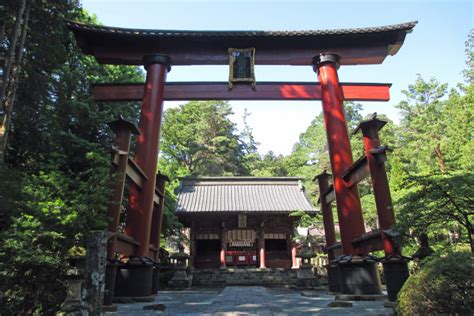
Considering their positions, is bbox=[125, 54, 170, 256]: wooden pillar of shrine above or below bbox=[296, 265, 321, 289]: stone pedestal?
above

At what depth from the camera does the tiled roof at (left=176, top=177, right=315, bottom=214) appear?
19.8m

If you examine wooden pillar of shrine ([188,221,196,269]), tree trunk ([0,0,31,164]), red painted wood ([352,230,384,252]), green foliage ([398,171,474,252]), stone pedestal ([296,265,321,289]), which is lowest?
stone pedestal ([296,265,321,289])

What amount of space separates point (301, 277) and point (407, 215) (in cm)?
1141

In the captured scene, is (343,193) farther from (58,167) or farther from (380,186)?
(58,167)

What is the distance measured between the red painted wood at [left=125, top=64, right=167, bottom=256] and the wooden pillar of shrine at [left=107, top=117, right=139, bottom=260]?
1298 mm

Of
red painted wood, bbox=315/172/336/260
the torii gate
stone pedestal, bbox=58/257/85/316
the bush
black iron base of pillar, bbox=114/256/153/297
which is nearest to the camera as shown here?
the bush

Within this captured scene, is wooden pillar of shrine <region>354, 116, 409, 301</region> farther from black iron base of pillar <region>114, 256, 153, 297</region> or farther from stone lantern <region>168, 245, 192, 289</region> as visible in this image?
stone lantern <region>168, 245, 192, 289</region>

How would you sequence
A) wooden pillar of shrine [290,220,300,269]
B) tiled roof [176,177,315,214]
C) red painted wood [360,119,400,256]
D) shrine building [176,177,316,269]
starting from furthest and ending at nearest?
1. tiled roof [176,177,315,214]
2. shrine building [176,177,316,269]
3. wooden pillar of shrine [290,220,300,269]
4. red painted wood [360,119,400,256]

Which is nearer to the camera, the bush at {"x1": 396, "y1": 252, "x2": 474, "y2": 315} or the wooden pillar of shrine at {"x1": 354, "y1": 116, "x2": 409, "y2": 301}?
the bush at {"x1": 396, "y1": 252, "x2": 474, "y2": 315}

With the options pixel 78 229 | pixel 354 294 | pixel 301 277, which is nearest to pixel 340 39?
pixel 354 294

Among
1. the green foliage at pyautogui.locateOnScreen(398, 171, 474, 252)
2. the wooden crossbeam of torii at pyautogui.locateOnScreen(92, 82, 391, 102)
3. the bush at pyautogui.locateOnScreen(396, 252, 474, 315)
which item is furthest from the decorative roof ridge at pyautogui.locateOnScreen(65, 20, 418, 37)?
the bush at pyautogui.locateOnScreen(396, 252, 474, 315)

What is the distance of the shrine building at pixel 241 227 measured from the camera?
63.5ft

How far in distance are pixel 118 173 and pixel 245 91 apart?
4.49 meters

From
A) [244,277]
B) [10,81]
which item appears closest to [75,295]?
[10,81]
